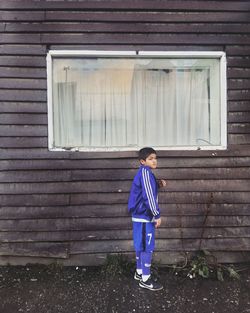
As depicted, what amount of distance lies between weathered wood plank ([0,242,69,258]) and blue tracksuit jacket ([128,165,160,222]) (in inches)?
43.8

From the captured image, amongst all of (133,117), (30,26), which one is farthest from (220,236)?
(30,26)

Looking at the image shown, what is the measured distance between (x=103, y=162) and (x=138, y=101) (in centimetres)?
86

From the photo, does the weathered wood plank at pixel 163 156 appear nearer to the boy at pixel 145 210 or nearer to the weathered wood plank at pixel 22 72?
the weathered wood plank at pixel 22 72

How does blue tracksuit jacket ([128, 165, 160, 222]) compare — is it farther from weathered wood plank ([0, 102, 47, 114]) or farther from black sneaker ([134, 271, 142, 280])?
weathered wood plank ([0, 102, 47, 114])

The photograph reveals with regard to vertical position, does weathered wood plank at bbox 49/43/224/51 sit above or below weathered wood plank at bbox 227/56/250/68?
above

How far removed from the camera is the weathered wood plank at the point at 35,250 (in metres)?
5.44

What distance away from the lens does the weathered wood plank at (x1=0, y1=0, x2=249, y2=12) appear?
5391 mm

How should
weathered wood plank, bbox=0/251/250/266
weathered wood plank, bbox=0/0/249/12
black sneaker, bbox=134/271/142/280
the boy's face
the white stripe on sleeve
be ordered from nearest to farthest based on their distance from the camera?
1. the white stripe on sleeve
2. the boy's face
3. black sneaker, bbox=134/271/142/280
4. weathered wood plank, bbox=0/0/249/12
5. weathered wood plank, bbox=0/251/250/266

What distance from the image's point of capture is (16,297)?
4758 mm

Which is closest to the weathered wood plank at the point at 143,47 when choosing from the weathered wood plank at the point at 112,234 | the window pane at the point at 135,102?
the window pane at the point at 135,102

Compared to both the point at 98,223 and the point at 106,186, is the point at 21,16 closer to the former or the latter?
the point at 106,186

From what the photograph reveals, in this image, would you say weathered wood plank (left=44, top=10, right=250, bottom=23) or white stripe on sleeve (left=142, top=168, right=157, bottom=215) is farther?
weathered wood plank (left=44, top=10, right=250, bottom=23)

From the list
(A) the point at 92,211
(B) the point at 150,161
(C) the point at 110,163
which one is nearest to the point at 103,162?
(C) the point at 110,163

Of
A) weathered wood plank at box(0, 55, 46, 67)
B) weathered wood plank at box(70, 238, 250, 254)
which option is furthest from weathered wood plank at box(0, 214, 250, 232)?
weathered wood plank at box(0, 55, 46, 67)
